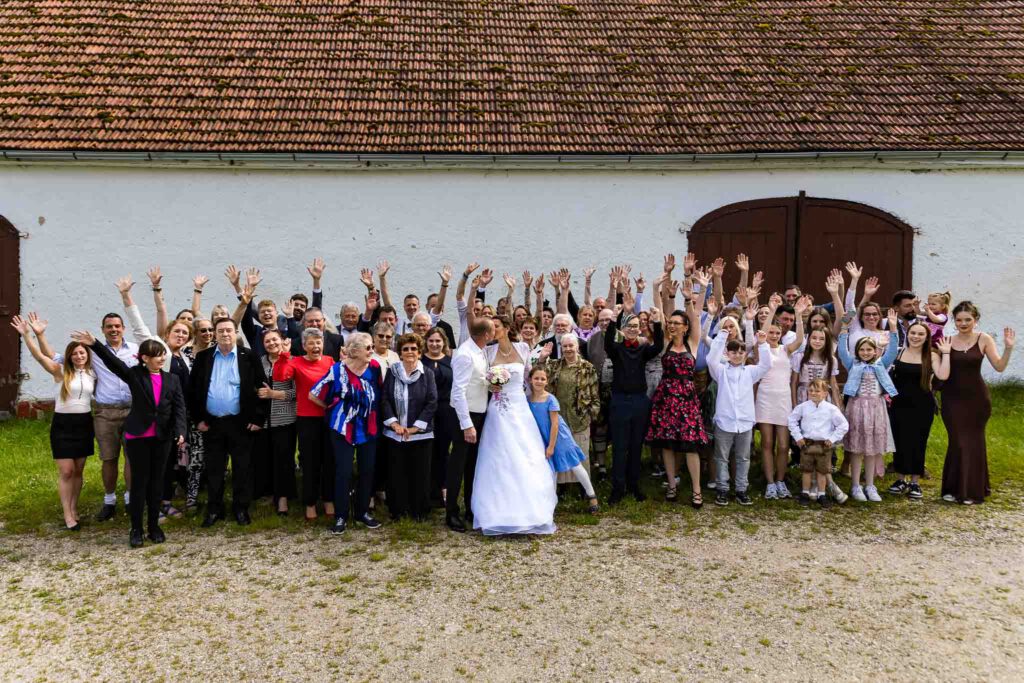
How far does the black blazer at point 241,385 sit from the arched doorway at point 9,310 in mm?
6185

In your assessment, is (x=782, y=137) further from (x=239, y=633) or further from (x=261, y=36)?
(x=239, y=633)

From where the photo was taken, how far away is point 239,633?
414cm

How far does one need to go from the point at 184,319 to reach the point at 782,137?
27.0ft

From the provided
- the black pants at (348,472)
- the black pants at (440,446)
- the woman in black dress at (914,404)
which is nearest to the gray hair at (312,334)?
the black pants at (348,472)

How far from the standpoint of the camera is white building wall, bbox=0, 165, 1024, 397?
1028 cm

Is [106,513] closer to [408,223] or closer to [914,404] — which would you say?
[408,223]

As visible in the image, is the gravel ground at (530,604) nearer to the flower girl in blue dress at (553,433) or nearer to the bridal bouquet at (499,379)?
the flower girl in blue dress at (553,433)

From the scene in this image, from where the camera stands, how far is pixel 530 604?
4.51 meters

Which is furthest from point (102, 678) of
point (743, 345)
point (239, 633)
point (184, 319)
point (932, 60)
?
point (932, 60)

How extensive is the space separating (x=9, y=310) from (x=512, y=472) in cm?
837

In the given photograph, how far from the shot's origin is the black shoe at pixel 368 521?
5.82 metres

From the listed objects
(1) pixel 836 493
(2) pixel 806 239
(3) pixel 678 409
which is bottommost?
(1) pixel 836 493

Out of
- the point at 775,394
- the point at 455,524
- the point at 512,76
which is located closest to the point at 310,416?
the point at 455,524

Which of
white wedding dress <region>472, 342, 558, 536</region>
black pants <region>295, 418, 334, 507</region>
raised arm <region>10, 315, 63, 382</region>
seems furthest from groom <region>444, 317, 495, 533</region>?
raised arm <region>10, 315, 63, 382</region>
